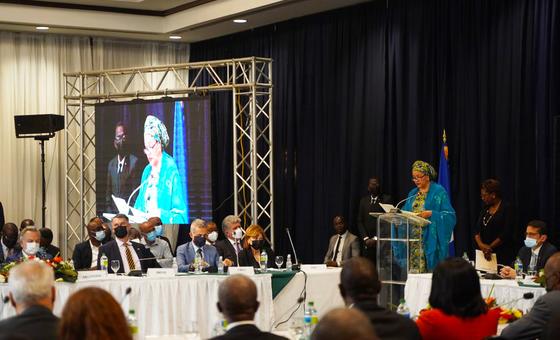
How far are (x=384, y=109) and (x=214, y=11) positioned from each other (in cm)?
290

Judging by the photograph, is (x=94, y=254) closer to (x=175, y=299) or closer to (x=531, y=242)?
(x=175, y=299)

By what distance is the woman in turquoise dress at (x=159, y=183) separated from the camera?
12.5 meters

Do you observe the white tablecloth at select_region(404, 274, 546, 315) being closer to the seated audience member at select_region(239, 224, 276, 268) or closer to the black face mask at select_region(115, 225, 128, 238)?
the seated audience member at select_region(239, 224, 276, 268)

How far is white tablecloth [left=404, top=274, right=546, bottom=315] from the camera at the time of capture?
6906 mm

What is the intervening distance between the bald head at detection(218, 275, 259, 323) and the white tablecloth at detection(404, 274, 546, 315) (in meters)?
3.49

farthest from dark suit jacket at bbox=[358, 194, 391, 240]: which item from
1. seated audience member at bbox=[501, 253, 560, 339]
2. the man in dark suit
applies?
seated audience member at bbox=[501, 253, 560, 339]

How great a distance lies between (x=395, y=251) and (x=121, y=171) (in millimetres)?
5258

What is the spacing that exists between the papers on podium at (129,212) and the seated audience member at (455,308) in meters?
8.84

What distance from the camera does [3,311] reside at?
7.24m

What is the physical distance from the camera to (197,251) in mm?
8781

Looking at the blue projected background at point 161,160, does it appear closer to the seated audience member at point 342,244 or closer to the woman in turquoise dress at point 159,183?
the woman in turquoise dress at point 159,183

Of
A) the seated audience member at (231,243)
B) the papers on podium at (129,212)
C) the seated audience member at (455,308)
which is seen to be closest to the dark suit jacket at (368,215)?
the seated audience member at (231,243)

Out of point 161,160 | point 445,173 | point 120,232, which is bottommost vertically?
point 120,232

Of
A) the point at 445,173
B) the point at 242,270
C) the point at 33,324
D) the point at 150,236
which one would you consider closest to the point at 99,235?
the point at 150,236
